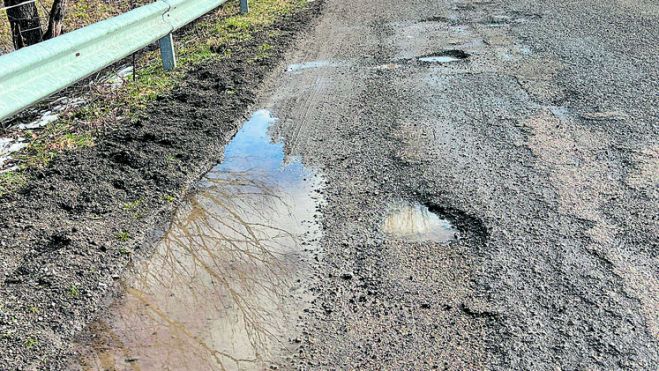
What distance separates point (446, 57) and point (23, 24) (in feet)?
17.7

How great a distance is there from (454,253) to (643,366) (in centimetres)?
113

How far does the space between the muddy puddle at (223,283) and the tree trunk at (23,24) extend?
473cm

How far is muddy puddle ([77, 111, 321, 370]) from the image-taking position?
9.31ft

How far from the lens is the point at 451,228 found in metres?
3.77

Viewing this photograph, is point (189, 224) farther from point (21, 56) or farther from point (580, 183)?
point (580, 183)

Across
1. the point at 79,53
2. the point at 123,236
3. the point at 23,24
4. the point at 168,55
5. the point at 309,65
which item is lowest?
the point at 309,65

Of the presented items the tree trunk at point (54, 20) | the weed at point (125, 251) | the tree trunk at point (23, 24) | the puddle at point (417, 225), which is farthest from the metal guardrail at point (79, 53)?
the puddle at point (417, 225)

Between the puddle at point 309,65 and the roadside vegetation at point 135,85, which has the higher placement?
the roadside vegetation at point 135,85

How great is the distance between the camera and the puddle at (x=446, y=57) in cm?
746

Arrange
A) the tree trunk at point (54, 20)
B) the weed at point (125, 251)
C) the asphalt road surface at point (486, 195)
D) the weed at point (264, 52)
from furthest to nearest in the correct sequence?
the tree trunk at point (54, 20) < the weed at point (264, 52) < the weed at point (125, 251) < the asphalt road surface at point (486, 195)

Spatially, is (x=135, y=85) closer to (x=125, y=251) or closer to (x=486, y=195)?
(x=125, y=251)

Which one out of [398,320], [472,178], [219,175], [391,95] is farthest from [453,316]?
[391,95]

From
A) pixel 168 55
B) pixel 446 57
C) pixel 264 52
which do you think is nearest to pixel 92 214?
pixel 168 55

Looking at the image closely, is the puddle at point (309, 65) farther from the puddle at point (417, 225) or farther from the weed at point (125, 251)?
the weed at point (125, 251)
